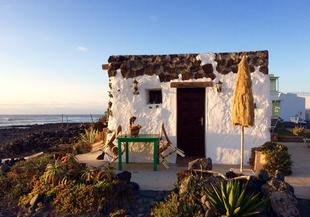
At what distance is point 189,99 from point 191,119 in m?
0.59

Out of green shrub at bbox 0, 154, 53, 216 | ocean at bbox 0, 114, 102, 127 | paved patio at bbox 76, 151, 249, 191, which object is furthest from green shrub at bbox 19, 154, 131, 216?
ocean at bbox 0, 114, 102, 127

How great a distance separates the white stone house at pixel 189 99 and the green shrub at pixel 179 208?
3.89 meters

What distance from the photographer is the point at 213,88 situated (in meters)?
9.77

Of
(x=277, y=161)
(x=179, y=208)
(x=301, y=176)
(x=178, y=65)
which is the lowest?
(x=179, y=208)

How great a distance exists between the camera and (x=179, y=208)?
5.71 metres

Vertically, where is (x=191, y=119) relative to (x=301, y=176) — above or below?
above

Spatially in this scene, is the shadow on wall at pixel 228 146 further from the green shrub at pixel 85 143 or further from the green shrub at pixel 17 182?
the green shrub at pixel 85 143

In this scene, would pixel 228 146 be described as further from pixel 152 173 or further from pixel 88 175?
pixel 88 175

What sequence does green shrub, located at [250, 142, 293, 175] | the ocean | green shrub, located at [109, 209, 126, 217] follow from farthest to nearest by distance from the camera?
the ocean < green shrub, located at [250, 142, 293, 175] < green shrub, located at [109, 209, 126, 217]

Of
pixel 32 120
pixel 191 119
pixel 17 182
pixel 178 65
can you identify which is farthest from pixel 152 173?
pixel 32 120

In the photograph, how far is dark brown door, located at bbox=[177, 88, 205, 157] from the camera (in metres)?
10.0

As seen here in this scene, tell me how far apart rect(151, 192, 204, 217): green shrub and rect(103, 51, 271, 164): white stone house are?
3.89 meters

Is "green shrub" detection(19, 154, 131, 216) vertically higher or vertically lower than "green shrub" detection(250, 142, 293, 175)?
lower

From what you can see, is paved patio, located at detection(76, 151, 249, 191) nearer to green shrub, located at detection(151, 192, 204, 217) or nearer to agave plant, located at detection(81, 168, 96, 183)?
agave plant, located at detection(81, 168, 96, 183)
